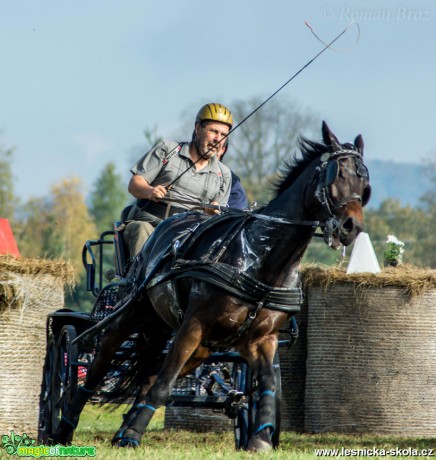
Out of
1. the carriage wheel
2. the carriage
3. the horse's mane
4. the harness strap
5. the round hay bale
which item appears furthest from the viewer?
the round hay bale

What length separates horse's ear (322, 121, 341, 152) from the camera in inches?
319

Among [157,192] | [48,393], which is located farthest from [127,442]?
[48,393]

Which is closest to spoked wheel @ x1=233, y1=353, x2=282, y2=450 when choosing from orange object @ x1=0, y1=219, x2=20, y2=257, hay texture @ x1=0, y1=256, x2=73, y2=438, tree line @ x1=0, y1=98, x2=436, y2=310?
hay texture @ x1=0, y1=256, x2=73, y2=438

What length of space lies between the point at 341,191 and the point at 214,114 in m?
2.37

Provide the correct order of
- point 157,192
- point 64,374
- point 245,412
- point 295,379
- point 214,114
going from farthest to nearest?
1. point 295,379
2. point 64,374
3. point 214,114
4. point 245,412
5. point 157,192

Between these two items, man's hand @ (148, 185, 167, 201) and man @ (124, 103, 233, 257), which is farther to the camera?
man @ (124, 103, 233, 257)

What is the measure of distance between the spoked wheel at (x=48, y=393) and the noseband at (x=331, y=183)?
372cm

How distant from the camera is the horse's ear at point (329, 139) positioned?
8.11m

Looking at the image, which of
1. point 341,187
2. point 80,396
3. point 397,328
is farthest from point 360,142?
point 397,328

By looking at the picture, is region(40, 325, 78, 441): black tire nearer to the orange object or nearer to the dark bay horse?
the orange object

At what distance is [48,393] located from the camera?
10703 mm

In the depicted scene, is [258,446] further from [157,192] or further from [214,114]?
[214,114]

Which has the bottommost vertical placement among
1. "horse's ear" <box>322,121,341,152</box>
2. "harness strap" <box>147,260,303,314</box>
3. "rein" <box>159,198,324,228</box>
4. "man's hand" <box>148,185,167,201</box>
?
"harness strap" <box>147,260,303,314</box>

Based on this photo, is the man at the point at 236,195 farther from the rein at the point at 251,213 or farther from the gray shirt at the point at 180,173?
the rein at the point at 251,213
